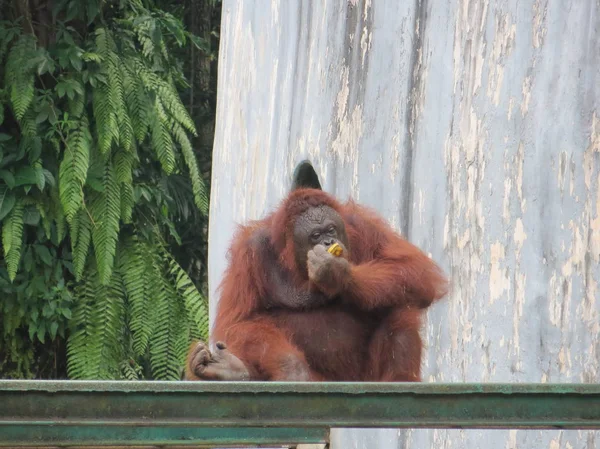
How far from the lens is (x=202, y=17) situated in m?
8.62

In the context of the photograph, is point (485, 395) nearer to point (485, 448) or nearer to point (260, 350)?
point (485, 448)

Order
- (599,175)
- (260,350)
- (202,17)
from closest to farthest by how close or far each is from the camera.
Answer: (599,175) → (260,350) → (202,17)

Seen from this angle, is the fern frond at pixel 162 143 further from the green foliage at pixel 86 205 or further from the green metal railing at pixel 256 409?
the green metal railing at pixel 256 409

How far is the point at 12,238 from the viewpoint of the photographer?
5488mm

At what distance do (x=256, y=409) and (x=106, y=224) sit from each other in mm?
4322

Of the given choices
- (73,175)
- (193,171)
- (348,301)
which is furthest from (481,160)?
(193,171)

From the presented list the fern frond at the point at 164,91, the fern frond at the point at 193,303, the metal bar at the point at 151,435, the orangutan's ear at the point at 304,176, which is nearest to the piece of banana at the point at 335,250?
the orangutan's ear at the point at 304,176

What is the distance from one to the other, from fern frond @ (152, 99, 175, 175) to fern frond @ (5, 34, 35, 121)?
0.76 meters

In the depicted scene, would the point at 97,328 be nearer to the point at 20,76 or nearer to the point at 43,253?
the point at 43,253

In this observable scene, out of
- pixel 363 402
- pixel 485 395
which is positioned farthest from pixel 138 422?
pixel 485 395

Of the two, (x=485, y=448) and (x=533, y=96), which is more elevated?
(x=533, y=96)

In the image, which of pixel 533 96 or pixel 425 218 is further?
pixel 425 218

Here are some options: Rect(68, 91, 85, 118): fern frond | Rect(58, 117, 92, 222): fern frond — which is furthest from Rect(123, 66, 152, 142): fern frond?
Rect(58, 117, 92, 222): fern frond

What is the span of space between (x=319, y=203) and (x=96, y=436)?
198 cm
